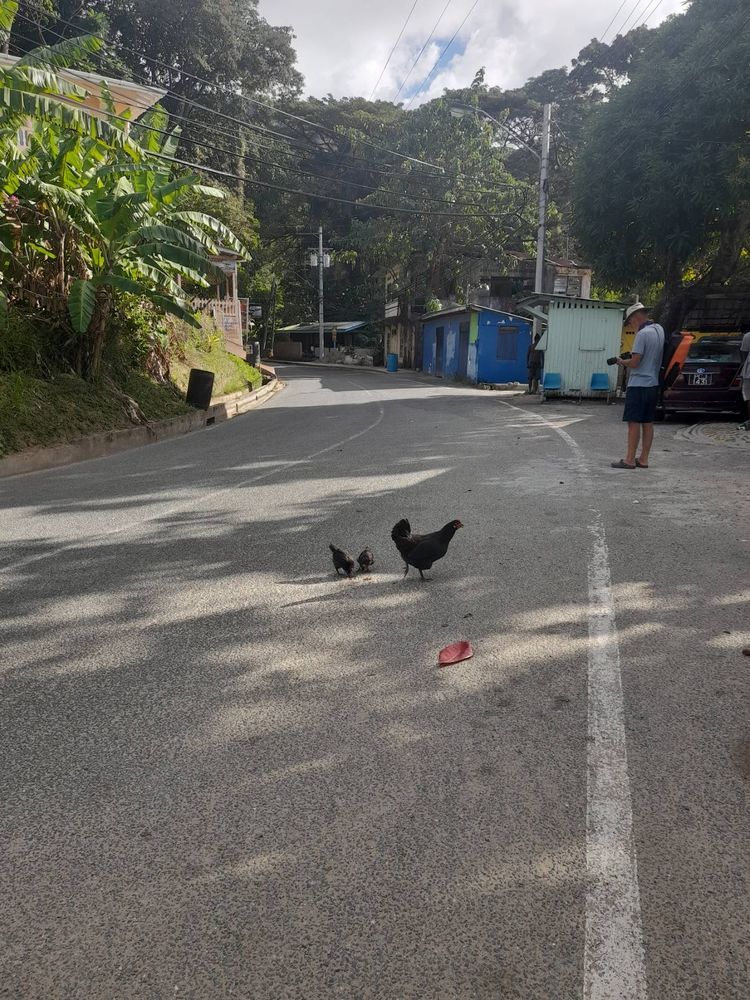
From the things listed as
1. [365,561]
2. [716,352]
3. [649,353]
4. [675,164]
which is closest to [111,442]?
[365,561]

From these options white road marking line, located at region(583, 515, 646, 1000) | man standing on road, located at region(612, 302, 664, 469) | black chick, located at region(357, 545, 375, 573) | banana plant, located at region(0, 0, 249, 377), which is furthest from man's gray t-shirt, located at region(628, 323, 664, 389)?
banana plant, located at region(0, 0, 249, 377)

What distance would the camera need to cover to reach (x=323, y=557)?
219 inches

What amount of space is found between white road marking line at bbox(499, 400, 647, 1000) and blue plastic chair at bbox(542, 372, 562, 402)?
1748 centimetres

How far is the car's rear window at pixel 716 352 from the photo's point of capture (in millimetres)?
13242

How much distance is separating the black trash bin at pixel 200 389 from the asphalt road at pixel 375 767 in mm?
10489

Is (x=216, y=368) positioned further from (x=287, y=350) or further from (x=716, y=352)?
(x=287, y=350)

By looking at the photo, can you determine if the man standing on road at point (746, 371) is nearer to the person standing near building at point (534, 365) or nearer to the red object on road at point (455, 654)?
the person standing near building at point (534, 365)

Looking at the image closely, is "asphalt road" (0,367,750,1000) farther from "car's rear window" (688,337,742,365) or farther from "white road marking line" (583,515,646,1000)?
"car's rear window" (688,337,742,365)

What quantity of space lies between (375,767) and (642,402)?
7073mm

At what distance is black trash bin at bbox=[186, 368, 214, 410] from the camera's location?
53.8 feet

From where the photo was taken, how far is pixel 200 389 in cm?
1641

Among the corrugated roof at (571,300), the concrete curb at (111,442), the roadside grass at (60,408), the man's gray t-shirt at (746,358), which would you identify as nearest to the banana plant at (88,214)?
the roadside grass at (60,408)

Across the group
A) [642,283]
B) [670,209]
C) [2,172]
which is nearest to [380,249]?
[642,283]

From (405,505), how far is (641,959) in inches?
212
